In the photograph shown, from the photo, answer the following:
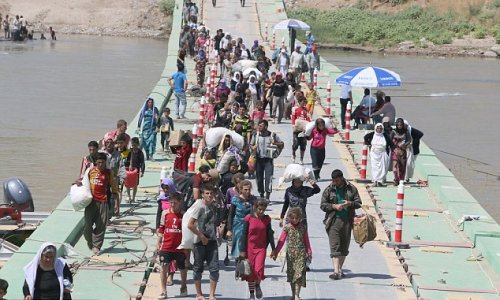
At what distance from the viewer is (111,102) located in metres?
48.9

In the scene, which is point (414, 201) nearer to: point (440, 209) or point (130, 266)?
point (440, 209)

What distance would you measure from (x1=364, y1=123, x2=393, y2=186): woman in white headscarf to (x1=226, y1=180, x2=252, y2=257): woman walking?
8.15 metres

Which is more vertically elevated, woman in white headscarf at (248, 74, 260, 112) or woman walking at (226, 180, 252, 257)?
woman walking at (226, 180, 252, 257)

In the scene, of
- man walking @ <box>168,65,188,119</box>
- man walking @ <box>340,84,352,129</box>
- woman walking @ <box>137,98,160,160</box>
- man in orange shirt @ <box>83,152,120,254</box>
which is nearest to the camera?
man in orange shirt @ <box>83,152,120,254</box>

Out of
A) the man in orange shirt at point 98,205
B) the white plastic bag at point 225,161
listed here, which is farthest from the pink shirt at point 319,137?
the man in orange shirt at point 98,205

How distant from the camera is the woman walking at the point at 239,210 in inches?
671

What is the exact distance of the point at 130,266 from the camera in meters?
18.3

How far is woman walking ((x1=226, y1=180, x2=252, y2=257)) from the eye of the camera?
17047 mm

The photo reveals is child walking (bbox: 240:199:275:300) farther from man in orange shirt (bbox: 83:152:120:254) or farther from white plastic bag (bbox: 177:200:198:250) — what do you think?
man in orange shirt (bbox: 83:152:120:254)

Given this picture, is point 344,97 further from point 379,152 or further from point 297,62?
point 379,152

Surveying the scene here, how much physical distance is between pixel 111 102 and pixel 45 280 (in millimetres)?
35467

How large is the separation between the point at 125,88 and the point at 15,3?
32.5m

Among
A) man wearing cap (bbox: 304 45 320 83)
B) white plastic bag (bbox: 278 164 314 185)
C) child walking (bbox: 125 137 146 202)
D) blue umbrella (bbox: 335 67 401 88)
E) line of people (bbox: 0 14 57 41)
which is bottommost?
line of people (bbox: 0 14 57 41)

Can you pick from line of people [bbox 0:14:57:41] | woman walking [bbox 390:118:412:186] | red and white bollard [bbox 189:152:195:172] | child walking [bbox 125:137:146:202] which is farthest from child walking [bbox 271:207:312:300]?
line of people [bbox 0:14:57:41]
